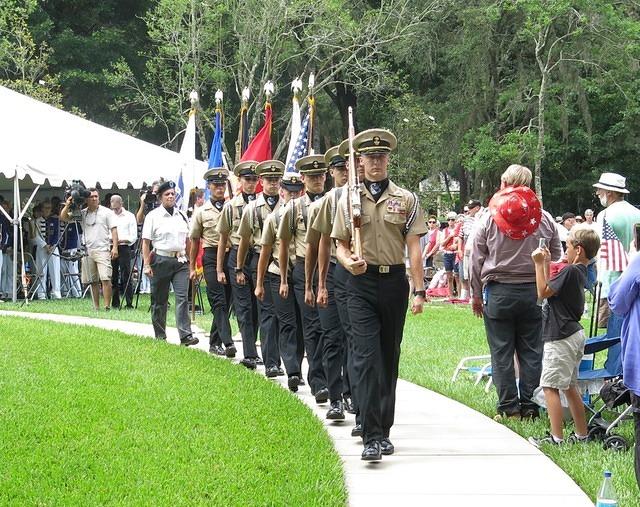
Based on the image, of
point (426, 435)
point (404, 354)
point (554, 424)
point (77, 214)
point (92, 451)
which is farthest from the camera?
point (77, 214)

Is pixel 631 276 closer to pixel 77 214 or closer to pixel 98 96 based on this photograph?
pixel 77 214

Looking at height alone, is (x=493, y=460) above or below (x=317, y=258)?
below

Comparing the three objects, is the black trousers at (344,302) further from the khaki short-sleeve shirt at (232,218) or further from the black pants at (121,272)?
the black pants at (121,272)

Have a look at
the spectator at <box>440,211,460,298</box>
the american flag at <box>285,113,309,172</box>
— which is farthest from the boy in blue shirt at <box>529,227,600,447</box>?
the spectator at <box>440,211,460,298</box>

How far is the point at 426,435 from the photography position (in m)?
8.52

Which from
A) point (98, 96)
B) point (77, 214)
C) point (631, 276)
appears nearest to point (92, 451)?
point (631, 276)

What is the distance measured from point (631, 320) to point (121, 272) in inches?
622

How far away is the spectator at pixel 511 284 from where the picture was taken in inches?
351

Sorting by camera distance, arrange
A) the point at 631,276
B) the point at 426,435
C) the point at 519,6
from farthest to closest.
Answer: the point at 519,6 → the point at 426,435 → the point at 631,276

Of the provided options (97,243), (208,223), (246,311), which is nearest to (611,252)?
(246,311)

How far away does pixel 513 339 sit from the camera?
30.2ft

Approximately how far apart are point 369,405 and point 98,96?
132 feet

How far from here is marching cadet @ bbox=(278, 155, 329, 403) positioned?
32.1 ft

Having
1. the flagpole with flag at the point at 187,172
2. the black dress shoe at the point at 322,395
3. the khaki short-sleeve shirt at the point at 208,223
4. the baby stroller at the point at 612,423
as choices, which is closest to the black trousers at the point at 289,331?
the black dress shoe at the point at 322,395
